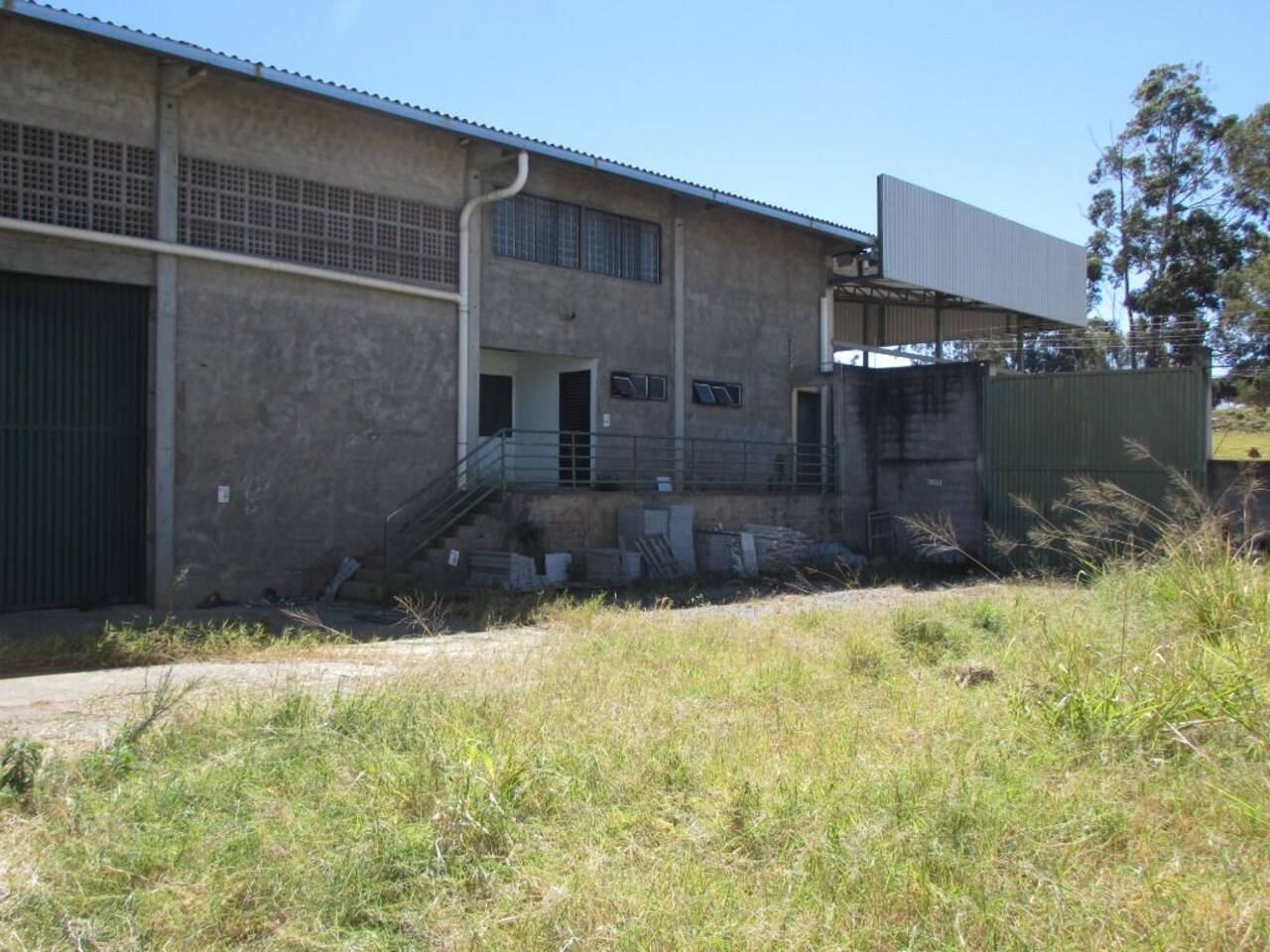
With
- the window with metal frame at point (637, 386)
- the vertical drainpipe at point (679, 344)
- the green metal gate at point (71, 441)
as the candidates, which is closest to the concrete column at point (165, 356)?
the green metal gate at point (71, 441)

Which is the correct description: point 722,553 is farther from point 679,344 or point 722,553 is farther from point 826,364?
point 826,364

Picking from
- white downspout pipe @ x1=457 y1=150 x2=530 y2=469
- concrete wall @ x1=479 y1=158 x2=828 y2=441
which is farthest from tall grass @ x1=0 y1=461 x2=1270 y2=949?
concrete wall @ x1=479 y1=158 x2=828 y2=441

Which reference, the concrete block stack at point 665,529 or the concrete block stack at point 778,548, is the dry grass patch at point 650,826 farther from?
the concrete block stack at point 778,548

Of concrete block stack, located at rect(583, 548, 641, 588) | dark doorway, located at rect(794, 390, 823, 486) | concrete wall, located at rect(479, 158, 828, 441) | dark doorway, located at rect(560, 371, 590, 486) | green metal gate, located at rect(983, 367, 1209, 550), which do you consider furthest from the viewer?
dark doorway, located at rect(794, 390, 823, 486)

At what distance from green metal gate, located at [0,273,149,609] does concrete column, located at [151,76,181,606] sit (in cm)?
31

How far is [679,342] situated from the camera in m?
19.8

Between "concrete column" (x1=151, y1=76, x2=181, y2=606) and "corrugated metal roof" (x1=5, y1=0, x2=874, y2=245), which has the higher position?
"corrugated metal roof" (x1=5, y1=0, x2=874, y2=245)

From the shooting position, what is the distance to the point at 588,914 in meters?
3.80

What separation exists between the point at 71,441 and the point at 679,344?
10472 millimetres

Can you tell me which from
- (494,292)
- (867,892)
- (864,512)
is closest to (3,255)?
(494,292)

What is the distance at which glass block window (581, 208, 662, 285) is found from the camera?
18609 millimetres

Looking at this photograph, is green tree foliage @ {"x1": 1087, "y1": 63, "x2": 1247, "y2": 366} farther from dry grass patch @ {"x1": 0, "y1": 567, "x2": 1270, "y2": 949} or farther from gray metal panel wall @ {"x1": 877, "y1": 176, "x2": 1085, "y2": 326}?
dry grass patch @ {"x1": 0, "y1": 567, "x2": 1270, "y2": 949}

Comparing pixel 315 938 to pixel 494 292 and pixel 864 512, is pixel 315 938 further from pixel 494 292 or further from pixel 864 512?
pixel 864 512

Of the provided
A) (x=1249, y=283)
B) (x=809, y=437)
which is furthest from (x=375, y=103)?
(x=1249, y=283)
